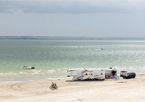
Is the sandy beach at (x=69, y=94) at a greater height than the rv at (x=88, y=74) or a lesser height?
lesser

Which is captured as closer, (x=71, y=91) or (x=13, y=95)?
(x=13, y=95)

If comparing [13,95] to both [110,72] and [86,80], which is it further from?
[110,72]

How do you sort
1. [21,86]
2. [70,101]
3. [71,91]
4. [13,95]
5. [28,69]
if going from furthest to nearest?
[28,69], [21,86], [71,91], [13,95], [70,101]

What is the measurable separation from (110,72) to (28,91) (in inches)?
772

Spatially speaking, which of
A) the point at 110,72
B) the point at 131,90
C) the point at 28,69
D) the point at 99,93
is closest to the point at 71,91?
the point at 99,93

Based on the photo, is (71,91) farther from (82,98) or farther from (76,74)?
(76,74)

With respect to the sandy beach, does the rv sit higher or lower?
higher

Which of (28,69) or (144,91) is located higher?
(28,69)

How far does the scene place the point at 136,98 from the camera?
28.4 meters

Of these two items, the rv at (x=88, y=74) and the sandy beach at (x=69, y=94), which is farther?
the rv at (x=88, y=74)

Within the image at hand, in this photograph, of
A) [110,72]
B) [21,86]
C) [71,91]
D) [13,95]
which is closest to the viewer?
[13,95]

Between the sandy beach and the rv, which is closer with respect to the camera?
the sandy beach

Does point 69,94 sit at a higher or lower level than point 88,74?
lower

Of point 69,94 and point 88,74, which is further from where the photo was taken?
point 88,74
